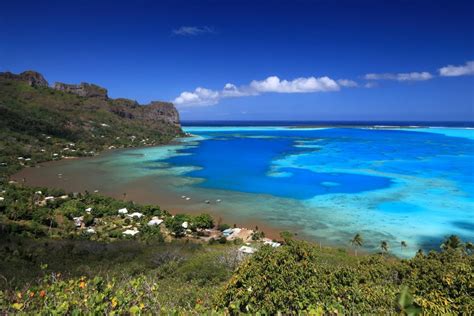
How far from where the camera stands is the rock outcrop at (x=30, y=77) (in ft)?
330

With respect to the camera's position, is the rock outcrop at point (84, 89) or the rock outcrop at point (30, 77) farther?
the rock outcrop at point (84, 89)

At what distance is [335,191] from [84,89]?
379 ft

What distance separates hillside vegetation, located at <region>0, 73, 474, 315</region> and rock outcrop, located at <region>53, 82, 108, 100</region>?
230 ft

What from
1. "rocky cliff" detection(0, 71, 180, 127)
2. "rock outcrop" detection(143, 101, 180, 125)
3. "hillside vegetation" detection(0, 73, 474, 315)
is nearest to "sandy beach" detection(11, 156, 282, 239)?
"hillside vegetation" detection(0, 73, 474, 315)

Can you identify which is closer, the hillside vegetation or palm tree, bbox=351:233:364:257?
the hillside vegetation

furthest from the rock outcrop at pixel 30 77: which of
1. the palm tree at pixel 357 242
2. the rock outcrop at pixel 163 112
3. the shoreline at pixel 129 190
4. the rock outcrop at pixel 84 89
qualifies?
the palm tree at pixel 357 242

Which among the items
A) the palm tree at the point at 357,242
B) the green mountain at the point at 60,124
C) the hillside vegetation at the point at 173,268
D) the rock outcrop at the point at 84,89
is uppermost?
the rock outcrop at the point at 84,89

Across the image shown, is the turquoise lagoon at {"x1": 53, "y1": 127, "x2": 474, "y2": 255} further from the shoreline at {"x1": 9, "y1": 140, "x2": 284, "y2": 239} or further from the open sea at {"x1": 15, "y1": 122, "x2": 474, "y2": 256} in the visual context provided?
the shoreline at {"x1": 9, "y1": 140, "x2": 284, "y2": 239}

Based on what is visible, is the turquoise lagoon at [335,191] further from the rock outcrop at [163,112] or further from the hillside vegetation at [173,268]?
the rock outcrop at [163,112]

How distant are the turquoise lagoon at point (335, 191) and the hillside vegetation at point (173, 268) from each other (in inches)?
131

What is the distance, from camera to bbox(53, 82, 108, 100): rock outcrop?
12075cm

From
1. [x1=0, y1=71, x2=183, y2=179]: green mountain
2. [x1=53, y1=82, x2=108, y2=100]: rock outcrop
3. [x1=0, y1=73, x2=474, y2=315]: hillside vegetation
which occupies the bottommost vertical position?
[x1=0, y1=73, x2=474, y2=315]: hillside vegetation

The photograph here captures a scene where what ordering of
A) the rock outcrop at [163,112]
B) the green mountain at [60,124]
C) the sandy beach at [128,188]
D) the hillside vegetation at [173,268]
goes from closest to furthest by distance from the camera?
the hillside vegetation at [173,268] → the sandy beach at [128,188] → the green mountain at [60,124] → the rock outcrop at [163,112]

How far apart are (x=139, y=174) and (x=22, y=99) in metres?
60.5
